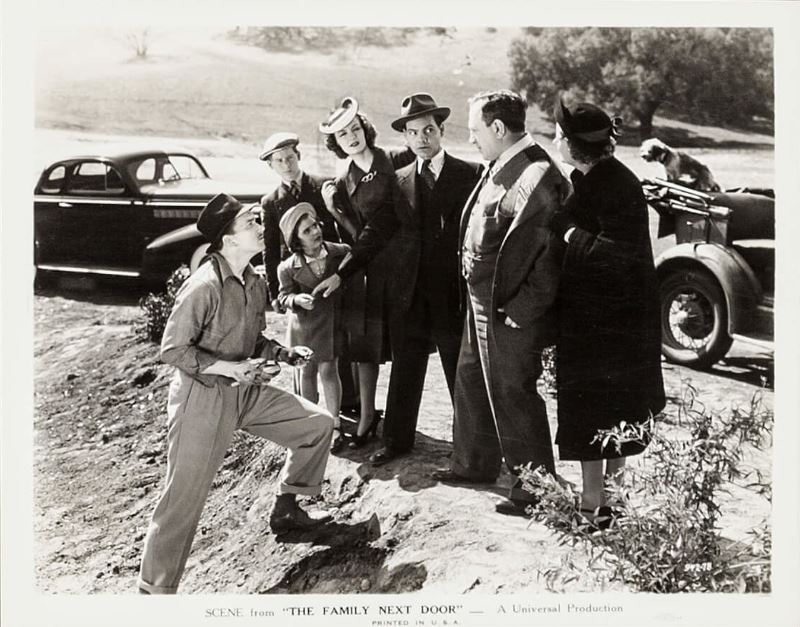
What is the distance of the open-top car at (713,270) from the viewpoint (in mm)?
4547

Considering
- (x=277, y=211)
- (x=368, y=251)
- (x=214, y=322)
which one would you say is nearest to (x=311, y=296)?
(x=368, y=251)

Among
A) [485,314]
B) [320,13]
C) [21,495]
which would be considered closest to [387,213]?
[485,314]

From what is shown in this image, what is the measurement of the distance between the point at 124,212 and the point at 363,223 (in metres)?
1.78

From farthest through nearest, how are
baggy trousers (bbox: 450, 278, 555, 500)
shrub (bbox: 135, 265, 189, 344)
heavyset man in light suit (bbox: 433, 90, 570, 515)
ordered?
1. shrub (bbox: 135, 265, 189, 344)
2. baggy trousers (bbox: 450, 278, 555, 500)
3. heavyset man in light suit (bbox: 433, 90, 570, 515)

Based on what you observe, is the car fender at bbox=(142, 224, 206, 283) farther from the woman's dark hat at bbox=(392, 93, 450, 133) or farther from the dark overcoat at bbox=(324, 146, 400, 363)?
the woman's dark hat at bbox=(392, 93, 450, 133)

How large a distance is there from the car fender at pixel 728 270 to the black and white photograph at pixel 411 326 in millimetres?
19

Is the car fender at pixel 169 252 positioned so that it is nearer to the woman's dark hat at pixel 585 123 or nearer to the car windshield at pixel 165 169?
the car windshield at pixel 165 169

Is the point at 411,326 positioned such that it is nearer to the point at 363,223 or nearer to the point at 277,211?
the point at 363,223

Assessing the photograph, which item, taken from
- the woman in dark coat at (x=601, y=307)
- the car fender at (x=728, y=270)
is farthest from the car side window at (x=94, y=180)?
the car fender at (x=728, y=270)

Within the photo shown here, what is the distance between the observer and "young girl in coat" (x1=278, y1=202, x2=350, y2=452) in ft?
13.9

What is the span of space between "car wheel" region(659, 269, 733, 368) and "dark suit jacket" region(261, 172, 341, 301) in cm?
182

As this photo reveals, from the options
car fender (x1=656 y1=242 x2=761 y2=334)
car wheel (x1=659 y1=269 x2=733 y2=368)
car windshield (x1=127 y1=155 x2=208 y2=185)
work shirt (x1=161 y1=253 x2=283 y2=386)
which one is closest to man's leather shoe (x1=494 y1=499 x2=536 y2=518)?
work shirt (x1=161 y1=253 x2=283 y2=386)

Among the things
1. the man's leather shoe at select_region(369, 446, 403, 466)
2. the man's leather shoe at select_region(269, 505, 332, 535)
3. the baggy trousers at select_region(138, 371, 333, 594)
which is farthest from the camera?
the man's leather shoe at select_region(369, 446, 403, 466)

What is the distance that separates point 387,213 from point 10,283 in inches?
66.4
